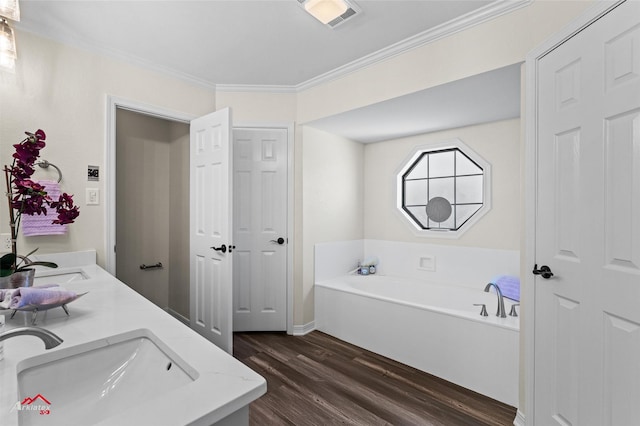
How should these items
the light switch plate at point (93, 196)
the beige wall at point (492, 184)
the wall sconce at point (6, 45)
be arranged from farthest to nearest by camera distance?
1. the beige wall at point (492, 184)
2. the light switch plate at point (93, 196)
3. the wall sconce at point (6, 45)

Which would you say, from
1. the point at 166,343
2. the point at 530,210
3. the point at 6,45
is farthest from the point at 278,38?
the point at 166,343

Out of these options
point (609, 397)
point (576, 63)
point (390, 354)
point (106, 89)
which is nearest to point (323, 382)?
point (390, 354)

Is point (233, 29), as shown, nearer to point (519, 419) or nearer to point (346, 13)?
point (346, 13)

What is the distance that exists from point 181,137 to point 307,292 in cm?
212

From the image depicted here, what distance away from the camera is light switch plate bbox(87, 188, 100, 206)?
7.11 ft

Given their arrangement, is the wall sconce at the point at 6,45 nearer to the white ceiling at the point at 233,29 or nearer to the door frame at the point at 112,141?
the white ceiling at the point at 233,29

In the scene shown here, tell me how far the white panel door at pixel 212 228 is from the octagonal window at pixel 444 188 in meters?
2.07

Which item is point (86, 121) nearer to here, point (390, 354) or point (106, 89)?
point (106, 89)

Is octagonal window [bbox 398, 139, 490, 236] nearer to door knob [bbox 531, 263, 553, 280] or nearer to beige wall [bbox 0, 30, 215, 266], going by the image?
door knob [bbox 531, 263, 553, 280]

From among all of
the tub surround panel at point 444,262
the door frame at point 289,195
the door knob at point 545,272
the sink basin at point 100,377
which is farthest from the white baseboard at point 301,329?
the sink basin at point 100,377

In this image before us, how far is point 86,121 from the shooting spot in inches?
85.3

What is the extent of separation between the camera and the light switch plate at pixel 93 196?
85.4 inches

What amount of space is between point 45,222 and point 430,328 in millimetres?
2771

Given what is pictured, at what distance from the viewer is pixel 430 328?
229 centimetres
